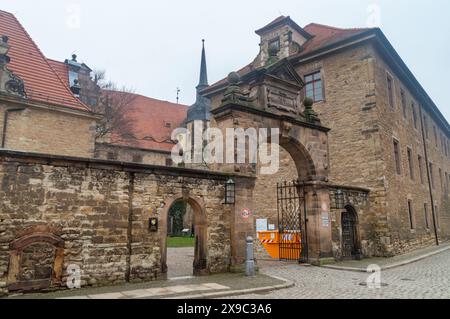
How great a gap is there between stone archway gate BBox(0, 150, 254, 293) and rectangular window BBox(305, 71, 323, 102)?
11492 millimetres

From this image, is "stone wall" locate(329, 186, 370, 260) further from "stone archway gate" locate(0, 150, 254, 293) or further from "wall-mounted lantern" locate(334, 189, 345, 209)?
"stone archway gate" locate(0, 150, 254, 293)

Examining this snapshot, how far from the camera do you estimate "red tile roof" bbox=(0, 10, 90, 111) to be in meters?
15.8

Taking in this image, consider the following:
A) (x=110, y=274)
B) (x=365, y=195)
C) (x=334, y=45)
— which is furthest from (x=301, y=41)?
(x=110, y=274)

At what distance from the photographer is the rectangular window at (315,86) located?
1888 cm

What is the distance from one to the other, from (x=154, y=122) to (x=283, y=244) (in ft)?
103

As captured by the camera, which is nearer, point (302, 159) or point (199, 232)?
point (199, 232)

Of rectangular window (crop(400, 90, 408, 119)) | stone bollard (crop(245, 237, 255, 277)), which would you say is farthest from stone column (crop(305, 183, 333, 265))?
rectangular window (crop(400, 90, 408, 119))

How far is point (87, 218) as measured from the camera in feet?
25.7

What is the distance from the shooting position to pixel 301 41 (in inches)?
843

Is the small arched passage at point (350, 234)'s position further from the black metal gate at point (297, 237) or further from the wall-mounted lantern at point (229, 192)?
the wall-mounted lantern at point (229, 192)

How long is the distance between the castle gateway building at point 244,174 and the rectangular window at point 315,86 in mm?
123

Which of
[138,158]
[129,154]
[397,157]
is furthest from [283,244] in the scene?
[138,158]

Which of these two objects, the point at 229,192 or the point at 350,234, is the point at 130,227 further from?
the point at 350,234
